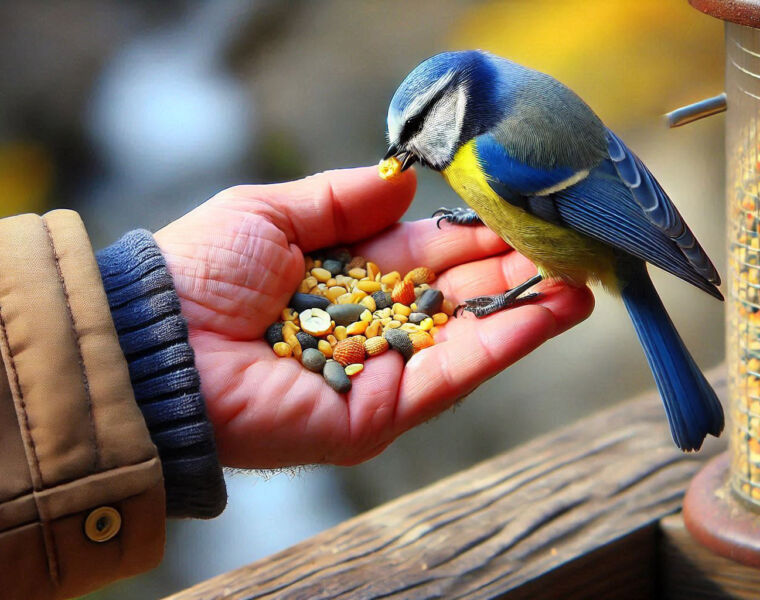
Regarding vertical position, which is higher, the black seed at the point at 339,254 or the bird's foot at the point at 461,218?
the bird's foot at the point at 461,218

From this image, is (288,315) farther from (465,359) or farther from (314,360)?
(465,359)

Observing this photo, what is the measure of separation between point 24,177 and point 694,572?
153cm

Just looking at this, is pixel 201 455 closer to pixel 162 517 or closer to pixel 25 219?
pixel 162 517

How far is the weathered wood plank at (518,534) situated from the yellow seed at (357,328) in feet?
1.07

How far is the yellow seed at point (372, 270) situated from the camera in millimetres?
1764

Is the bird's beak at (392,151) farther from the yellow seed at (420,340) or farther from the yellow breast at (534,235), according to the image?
the yellow seed at (420,340)

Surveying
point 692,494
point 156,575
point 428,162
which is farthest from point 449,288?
point 156,575

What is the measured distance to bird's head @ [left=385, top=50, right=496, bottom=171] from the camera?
154 centimetres

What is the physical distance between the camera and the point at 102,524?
1.21m

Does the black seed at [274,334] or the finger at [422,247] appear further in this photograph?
the finger at [422,247]

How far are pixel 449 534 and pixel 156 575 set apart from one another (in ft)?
3.31

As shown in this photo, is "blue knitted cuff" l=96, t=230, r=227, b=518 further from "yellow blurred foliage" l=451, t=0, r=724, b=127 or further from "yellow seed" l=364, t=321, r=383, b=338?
"yellow blurred foliage" l=451, t=0, r=724, b=127

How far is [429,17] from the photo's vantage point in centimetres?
234

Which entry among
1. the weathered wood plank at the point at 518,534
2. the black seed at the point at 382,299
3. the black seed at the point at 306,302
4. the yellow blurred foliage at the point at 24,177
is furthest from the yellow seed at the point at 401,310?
the yellow blurred foliage at the point at 24,177
